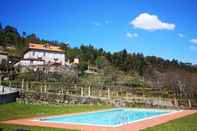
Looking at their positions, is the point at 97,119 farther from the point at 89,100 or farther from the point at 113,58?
the point at 113,58

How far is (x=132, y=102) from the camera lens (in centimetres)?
2667

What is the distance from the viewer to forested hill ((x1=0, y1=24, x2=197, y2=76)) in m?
66.8

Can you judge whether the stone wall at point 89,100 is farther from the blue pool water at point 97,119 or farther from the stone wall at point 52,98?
the blue pool water at point 97,119

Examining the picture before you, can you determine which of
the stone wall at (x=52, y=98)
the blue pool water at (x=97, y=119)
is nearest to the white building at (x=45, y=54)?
the stone wall at (x=52, y=98)

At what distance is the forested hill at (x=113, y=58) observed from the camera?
219 ft

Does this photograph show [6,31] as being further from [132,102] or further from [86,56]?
[132,102]

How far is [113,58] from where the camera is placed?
7312 centimetres

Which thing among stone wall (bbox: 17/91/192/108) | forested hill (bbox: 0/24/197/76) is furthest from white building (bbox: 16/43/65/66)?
stone wall (bbox: 17/91/192/108)

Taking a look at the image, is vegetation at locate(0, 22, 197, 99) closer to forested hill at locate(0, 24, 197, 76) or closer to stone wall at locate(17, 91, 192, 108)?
forested hill at locate(0, 24, 197, 76)

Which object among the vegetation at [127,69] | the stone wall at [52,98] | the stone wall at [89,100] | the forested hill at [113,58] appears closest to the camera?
the stone wall at [52,98]

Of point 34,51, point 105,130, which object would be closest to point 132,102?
point 105,130

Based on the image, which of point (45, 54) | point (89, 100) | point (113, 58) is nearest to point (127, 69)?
point (113, 58)

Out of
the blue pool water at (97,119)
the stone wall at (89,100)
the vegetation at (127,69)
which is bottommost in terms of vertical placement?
the blue pool water at (97,119)

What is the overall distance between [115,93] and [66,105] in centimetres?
788
